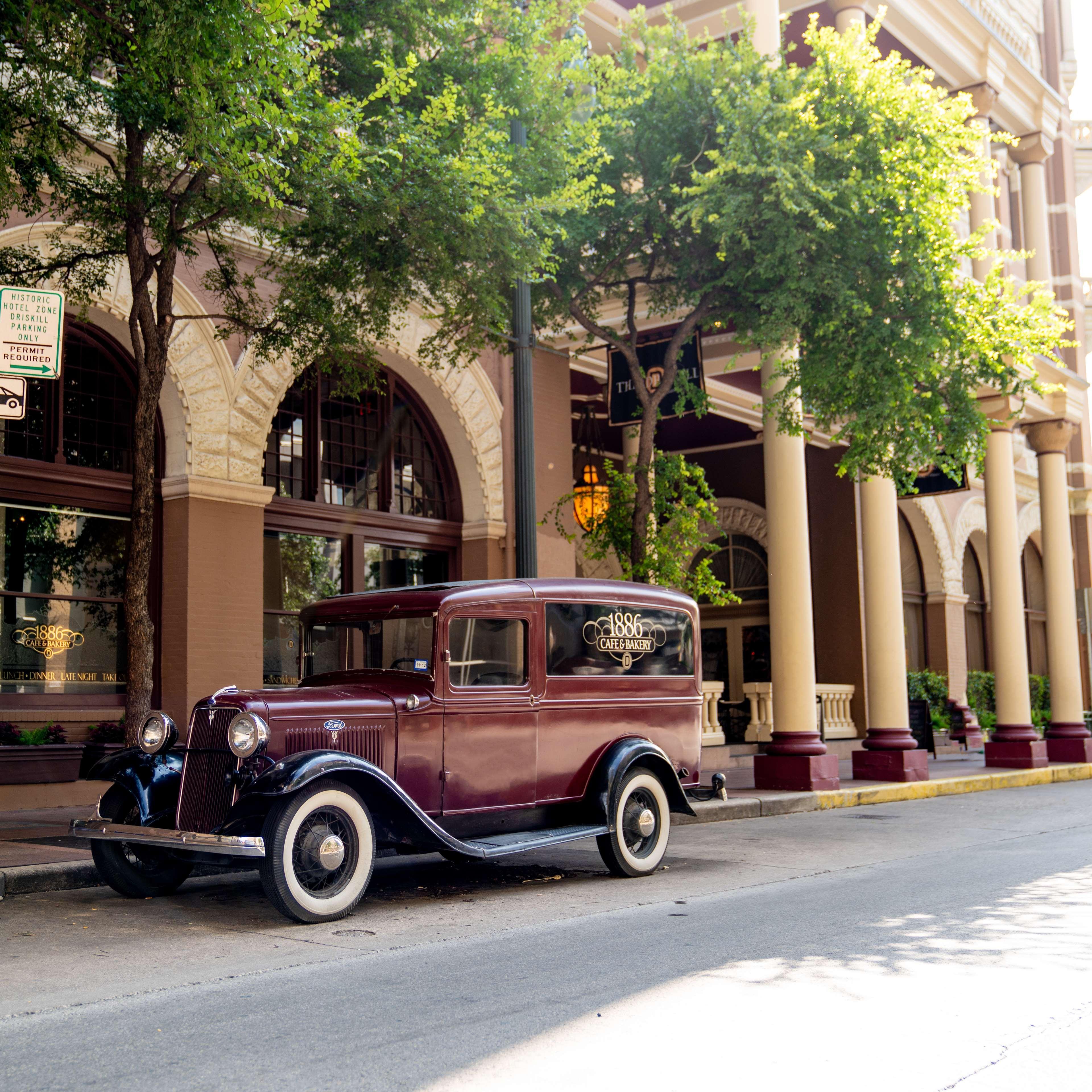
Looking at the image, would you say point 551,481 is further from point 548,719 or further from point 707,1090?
point 707,1090

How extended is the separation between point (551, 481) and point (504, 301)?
20.8 ft

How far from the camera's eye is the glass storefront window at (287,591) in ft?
47.5

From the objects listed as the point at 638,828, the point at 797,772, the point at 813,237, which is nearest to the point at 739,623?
the point at 797,772

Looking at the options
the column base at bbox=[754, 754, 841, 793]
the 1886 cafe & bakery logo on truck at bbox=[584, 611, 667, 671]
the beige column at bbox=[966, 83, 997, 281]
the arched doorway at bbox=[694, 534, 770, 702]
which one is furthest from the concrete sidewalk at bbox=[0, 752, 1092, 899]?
the beige column at bbox=[966, 83, 997, 281]


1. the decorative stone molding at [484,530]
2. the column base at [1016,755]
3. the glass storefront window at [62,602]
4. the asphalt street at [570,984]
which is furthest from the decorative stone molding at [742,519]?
the asphalt street at [570,984]

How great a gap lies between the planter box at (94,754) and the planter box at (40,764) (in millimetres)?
1761

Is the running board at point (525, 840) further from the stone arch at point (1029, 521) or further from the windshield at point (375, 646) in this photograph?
the stone arch at point (1029, 521)

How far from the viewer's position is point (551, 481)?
1798 centimetres

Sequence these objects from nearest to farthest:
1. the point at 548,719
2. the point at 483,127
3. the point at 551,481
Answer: the point at 548,719, the point at 483,127, the point at 551,481

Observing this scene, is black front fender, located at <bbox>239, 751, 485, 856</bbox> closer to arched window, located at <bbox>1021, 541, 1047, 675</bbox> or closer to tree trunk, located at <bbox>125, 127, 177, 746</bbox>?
tree trunk, located at <bbox>125, 127, 177, 746</bbox>

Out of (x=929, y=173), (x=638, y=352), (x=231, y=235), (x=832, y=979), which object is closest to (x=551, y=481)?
(x=638, y=352)

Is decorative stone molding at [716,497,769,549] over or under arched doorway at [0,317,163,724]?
over

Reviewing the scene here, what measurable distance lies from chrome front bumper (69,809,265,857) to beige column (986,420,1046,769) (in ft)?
53.9

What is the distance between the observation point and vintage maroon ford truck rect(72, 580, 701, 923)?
22.8 ft
